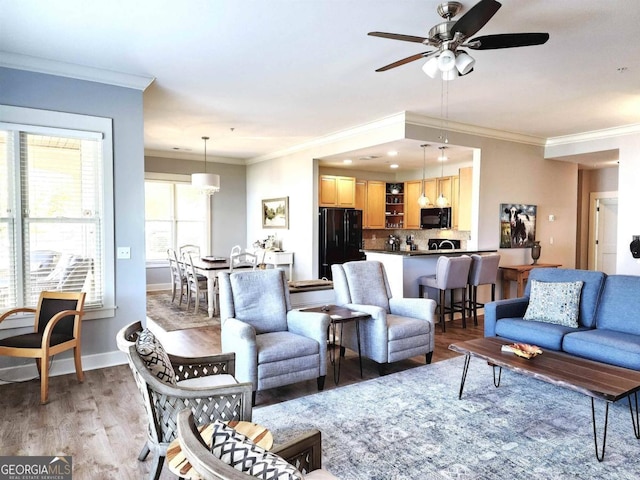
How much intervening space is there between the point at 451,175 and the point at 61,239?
6.76 m

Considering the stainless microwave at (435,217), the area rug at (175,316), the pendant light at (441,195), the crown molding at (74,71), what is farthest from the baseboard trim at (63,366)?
the stainless microwave at (435,217)

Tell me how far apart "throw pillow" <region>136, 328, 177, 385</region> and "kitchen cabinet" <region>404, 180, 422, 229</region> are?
718cm

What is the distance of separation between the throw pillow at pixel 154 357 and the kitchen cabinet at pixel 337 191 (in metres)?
5.86

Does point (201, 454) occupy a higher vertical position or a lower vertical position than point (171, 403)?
higher

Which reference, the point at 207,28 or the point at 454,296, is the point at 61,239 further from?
the point at 454,296

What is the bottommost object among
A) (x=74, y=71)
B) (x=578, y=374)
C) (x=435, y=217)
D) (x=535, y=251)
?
(x=578, y=374)

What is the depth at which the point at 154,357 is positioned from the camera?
1982 mm

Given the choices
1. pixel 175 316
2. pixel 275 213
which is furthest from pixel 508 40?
pixel 275 213

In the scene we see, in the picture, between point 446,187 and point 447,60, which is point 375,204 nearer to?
point 446,187

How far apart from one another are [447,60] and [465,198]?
4.70 meters

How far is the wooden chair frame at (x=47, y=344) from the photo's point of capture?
315cm

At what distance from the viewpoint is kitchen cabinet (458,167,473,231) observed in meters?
6.98

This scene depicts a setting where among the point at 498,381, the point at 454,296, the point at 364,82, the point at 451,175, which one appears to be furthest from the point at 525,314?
the point at 451,175

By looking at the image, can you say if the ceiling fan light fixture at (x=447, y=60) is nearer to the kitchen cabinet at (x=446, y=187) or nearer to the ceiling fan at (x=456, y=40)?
the ceiling fan at (x=456, y=40)
